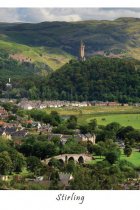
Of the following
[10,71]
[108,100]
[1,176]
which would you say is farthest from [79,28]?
[1,176]

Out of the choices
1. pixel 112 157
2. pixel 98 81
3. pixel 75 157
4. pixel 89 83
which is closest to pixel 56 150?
pixel 75 157

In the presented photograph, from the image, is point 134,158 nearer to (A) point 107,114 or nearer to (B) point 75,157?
(B) point 75,157

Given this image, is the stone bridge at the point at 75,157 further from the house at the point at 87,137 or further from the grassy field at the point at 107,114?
the grassy field at the point at 107,114

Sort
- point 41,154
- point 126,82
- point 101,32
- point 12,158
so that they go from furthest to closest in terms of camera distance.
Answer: point 101,32 → point 126,82 → point 41,154 → point 12,158

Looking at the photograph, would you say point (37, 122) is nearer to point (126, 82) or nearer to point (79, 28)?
point (126, 82)

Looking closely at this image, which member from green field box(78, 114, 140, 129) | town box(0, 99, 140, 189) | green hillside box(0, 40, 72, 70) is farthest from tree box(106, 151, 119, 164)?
green hillside box(0, 40, 72, 70)

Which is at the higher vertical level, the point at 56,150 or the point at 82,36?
the point at 82,36
